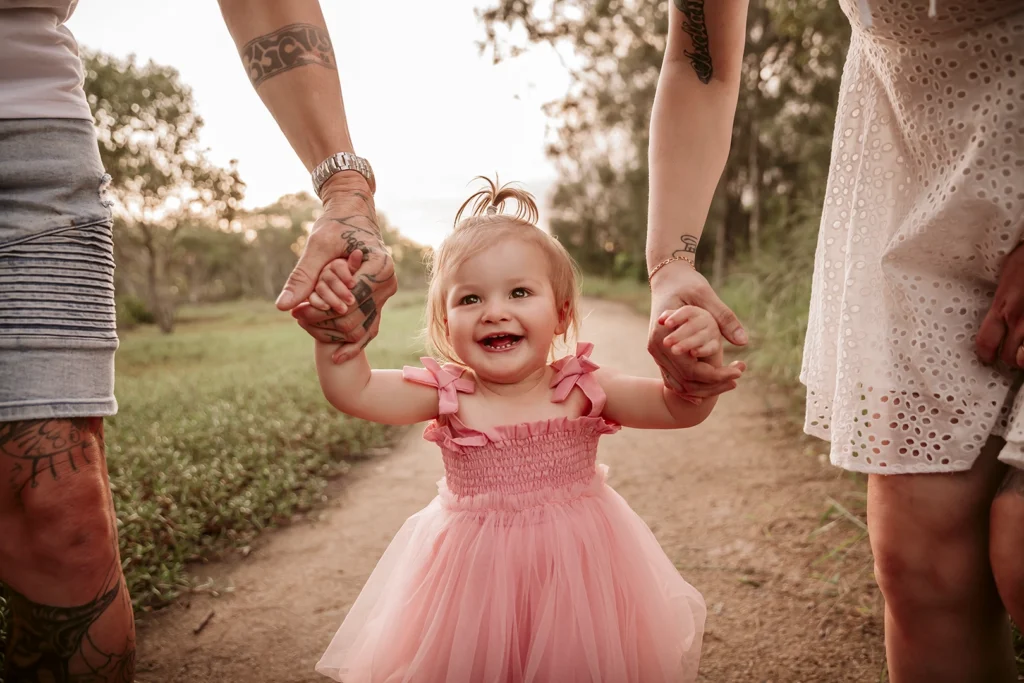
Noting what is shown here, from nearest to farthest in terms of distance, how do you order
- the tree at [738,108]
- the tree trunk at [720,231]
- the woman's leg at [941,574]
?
the woman's leg at [941,574], the tree at [738,108], the tree trunk at [720,231]

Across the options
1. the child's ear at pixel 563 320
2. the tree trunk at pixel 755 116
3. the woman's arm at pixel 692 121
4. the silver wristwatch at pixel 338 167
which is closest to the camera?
the silver wristwatch at pixel 338 167

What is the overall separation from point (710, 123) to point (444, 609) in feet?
4.42

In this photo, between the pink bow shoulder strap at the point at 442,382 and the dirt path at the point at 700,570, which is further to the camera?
the dirt path at the point at 700,570

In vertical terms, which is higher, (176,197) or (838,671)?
(176,197)

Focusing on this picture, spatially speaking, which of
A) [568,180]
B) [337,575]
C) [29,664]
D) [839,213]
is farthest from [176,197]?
[568,180]

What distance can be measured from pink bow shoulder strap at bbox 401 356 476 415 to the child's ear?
0.96 ft

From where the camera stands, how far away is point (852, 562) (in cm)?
290

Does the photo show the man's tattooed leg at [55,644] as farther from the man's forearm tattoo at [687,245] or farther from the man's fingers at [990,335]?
the man's fingers at [990,335]

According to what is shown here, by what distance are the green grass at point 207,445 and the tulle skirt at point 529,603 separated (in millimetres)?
685

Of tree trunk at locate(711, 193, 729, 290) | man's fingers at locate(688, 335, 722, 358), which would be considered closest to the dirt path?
man's fingers at locate(688, 335, 722, 358)

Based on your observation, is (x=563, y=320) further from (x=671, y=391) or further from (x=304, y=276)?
(x=304, y=276)

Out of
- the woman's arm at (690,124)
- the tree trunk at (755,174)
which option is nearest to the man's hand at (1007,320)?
the woman's arm at (690,124)

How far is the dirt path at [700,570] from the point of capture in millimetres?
2377

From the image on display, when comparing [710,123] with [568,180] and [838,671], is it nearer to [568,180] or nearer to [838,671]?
[838,671]
